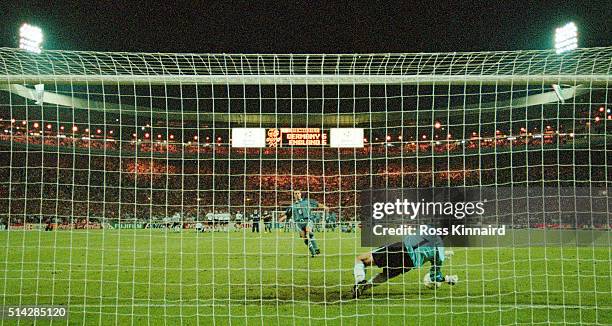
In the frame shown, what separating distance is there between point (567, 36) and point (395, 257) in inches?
1063

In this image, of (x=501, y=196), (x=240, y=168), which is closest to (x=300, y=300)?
(x=501, y=196)

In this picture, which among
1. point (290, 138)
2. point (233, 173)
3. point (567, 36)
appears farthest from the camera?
point (567, 36)

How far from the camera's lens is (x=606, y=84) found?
535 centimetres

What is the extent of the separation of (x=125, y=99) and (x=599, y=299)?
1087 inches

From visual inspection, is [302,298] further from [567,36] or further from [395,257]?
[567,36]

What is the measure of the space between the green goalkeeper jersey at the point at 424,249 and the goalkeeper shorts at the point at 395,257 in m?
0.07

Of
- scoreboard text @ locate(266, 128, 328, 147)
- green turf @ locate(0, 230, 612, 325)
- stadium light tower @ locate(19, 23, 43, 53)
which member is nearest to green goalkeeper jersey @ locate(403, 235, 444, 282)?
green turf @ locate(0, 230, 612, 325)

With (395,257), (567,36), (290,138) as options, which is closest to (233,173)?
(567,36)

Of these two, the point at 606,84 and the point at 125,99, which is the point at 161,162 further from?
the point at 606,84

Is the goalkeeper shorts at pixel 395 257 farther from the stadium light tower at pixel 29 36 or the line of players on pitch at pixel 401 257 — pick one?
the stadium light tower at pixel 29 36

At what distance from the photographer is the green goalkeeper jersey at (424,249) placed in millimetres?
7020

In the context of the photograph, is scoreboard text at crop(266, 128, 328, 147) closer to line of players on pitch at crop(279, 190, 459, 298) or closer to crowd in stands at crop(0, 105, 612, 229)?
line of players on pitch at crop(279, 190, 459, 298)

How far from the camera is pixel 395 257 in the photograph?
7.19 metres

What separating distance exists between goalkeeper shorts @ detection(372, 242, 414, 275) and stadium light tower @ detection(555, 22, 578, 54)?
26.1m
